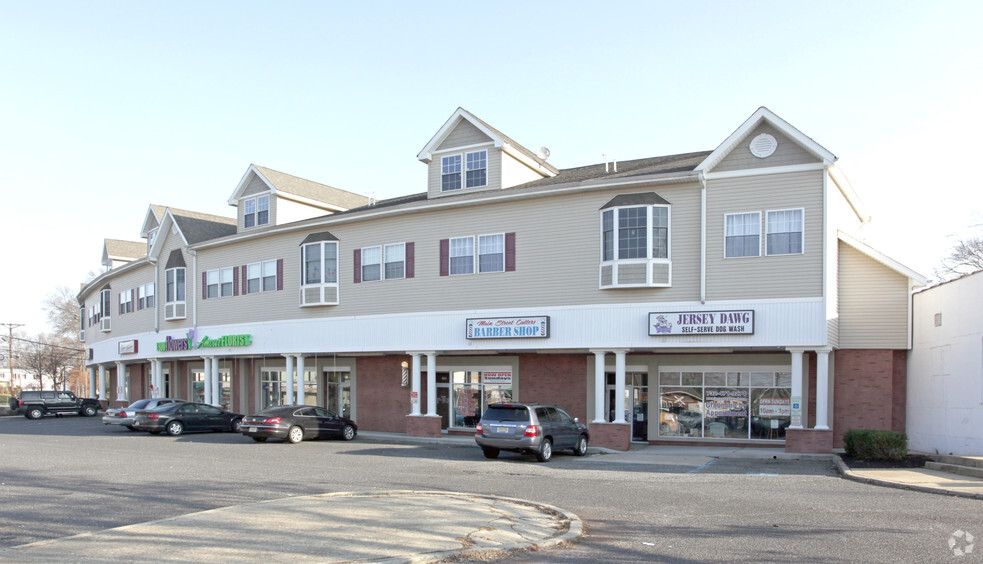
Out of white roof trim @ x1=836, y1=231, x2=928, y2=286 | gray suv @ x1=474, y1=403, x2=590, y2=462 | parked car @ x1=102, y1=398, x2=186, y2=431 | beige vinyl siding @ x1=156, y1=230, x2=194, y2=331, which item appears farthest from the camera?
beige vinyl siding @ x1=156, y1=230, x2=194, y2=331

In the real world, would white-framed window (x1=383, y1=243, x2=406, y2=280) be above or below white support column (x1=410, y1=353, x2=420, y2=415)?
above

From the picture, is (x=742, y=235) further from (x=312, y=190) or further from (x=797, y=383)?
(x=312, y=190)

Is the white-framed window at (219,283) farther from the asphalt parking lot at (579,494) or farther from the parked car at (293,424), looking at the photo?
the asphalt parking lot at (579,494)

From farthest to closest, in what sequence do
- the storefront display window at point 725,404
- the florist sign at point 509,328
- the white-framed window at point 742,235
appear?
the florist sign at point 509,328
the storefront display window at point 725,404
the white-framed window at point 742,235

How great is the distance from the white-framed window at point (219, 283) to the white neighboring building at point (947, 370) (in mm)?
25945

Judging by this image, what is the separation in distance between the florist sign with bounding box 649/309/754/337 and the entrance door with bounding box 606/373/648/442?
3.91 m

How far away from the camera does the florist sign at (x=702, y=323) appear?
2214cm

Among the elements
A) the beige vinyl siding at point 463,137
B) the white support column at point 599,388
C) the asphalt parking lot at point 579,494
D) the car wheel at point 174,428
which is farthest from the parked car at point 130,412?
the white support column at point 599,388

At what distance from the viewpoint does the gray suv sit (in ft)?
65.9

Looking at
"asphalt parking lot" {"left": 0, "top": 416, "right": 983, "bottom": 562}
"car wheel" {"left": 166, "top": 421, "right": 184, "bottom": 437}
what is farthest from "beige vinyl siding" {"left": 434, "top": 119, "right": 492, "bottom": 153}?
→ "car wheel" {"left": 166, "top": 421, "right": 184, "bottom": 437}

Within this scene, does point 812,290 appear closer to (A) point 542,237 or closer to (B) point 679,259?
(B) point 679,259

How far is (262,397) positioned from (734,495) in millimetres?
27057

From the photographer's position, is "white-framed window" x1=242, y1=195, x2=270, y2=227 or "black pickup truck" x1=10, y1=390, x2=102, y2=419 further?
"black pickup truck" x1=10, y1=390, x2=102, y2=419

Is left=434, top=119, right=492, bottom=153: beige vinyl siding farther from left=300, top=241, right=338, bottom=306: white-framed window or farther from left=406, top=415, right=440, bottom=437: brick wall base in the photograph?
left=406, top=415, right=440, bottom=437: brick wall base
